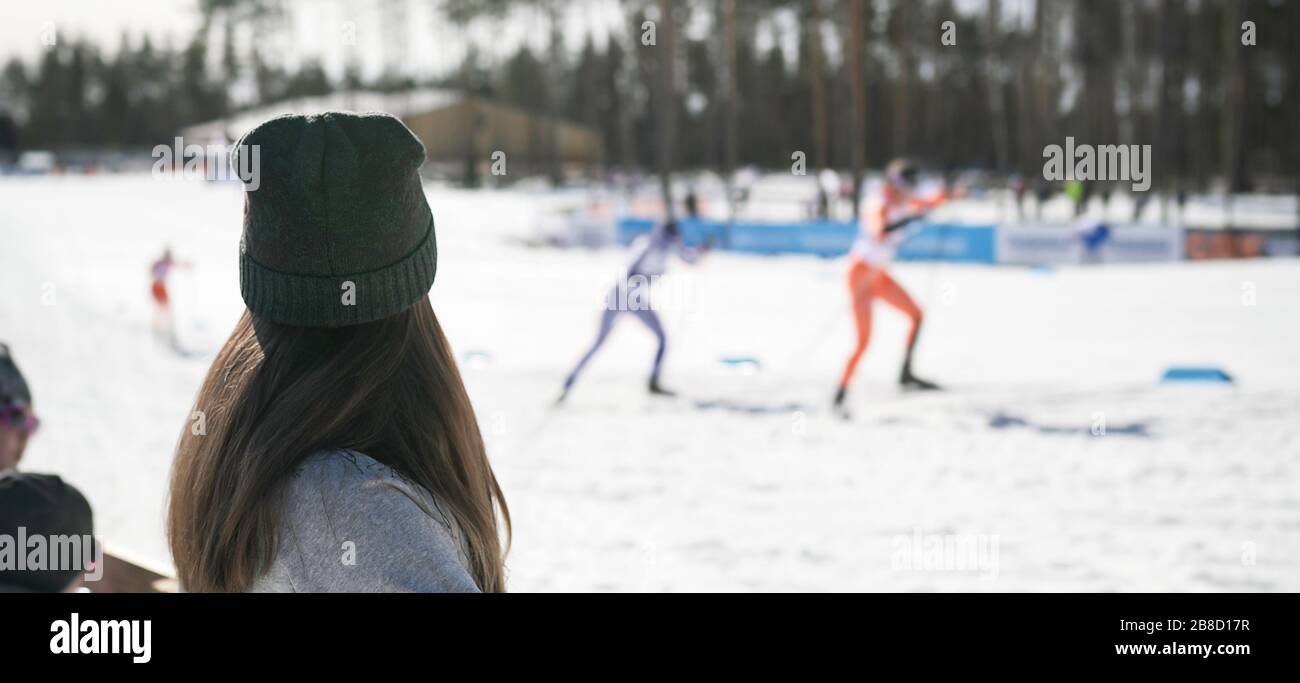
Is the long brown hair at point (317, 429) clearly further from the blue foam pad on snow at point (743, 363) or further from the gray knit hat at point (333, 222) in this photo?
the blue foam pad on snow at point (743, 363)

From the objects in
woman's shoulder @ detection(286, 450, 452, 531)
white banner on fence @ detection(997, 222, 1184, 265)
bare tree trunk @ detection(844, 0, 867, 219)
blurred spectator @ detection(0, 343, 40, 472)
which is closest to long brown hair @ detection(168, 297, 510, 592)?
woman's shoulder @ detection(286, 450, 452, 531)

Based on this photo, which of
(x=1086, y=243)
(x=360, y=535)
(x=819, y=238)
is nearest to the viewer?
(x=360, y=535)

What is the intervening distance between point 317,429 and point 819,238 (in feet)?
70.9

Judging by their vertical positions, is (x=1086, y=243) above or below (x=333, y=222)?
below

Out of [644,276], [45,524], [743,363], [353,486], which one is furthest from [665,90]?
[353,486]

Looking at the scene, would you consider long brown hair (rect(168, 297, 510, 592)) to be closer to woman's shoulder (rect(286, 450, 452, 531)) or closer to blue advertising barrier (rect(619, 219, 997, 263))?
woman's shoulder (rect(286, 450, 452, 531))

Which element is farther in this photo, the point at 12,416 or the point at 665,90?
the point at 665,90

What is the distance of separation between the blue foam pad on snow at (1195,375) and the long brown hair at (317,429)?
9.52m

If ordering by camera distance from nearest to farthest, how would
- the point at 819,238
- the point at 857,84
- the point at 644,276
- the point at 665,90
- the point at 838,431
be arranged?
the point at 838,431, the point at 644,276, the point at 819,238, the point at 857,84, the point at 665,90

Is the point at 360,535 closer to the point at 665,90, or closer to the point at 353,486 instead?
the point at 353,486

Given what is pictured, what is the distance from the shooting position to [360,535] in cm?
114

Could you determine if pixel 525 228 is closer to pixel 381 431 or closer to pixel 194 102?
pixel 381 431

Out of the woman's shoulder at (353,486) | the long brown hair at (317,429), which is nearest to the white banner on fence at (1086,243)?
the long brown hair at (317,429)
